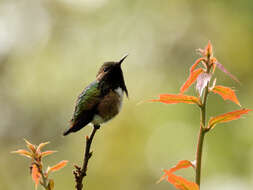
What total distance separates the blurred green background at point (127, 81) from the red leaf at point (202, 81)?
8416mm

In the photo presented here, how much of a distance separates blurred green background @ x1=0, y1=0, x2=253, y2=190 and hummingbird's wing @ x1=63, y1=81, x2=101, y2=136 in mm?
7151

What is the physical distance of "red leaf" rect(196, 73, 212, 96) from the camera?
1641mm

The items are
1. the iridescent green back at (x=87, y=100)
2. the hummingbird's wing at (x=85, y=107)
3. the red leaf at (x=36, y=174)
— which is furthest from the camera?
the iridescent green back at (x=87, y=100)

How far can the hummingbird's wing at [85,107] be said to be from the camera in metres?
3.09

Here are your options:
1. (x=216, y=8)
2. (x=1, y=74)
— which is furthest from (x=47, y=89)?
(x=216, y=8)

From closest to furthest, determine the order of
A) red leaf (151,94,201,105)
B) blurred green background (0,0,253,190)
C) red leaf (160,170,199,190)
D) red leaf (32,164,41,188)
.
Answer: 1. red leaf (160,170,199,190)
2. red leaf (151,94,201,105)
3. red leaf (32,164,41,188)
4. blurred green background (0,0,253,190)

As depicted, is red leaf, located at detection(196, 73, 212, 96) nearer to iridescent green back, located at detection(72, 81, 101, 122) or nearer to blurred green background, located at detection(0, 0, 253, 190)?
iridescent green back, located at detection(72, 81, 101, 122)

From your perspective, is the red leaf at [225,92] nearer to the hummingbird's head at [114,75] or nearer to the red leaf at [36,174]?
the red leaf at [36,174]

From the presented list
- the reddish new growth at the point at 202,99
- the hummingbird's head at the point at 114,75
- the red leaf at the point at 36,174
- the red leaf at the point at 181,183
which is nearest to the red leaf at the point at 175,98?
the reddish new growth at the point at 202,99

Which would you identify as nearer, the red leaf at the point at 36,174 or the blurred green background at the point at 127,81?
the red leaf at the point at 36,174

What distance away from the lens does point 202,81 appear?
1.67 metres

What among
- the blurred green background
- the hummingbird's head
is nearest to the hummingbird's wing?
the hummingbird's head

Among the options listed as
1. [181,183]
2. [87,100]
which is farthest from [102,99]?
[181,183]

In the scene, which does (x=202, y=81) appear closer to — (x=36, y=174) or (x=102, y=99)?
(x=36, y=174)
